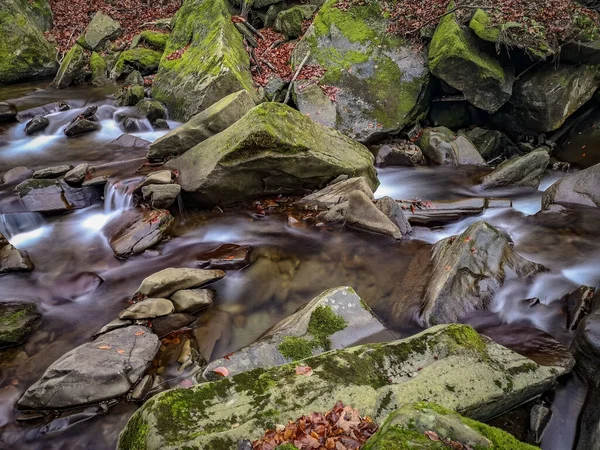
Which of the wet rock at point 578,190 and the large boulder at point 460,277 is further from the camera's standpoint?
the wet rock at point 578,190

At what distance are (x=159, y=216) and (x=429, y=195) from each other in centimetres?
563

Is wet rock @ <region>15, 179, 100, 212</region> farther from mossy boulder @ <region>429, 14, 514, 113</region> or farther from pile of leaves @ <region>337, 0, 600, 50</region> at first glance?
pile of leaves @ <region>337, 0, 600, 50</region>

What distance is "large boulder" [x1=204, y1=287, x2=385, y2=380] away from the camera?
13.5ft

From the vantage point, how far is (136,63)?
15078 mm

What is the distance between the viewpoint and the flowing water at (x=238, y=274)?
4.13 m

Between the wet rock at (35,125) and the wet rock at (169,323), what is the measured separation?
8669 millimetres

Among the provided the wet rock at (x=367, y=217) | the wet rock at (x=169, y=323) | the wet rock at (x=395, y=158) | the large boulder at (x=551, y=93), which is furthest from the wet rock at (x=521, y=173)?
the wet rock at (x=169, y=323)

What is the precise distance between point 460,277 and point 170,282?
3.71 metres

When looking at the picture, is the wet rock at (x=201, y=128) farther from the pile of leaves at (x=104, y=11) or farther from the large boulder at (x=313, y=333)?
the pile of leaves at (x=104, y=11)

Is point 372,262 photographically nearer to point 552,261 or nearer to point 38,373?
point 552,261

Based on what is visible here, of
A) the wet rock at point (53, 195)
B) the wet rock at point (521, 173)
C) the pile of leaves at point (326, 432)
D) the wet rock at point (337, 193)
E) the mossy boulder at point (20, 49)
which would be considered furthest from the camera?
the mossy boulder at point (20, 49)

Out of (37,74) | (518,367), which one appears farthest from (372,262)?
(37,74)

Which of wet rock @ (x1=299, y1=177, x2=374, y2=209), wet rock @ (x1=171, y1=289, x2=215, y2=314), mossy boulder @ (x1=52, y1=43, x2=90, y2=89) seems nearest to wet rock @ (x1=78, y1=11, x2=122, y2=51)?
mossy boulder @ (x1=52, y1=43, x2=90, y2=89)

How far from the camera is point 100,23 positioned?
17969 millimetres
